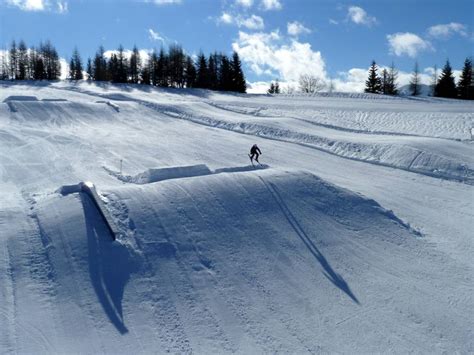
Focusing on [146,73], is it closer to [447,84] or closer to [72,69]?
[72,69]

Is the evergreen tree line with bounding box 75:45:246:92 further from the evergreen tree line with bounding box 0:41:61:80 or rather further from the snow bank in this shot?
the snow bank

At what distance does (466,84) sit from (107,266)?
239ft

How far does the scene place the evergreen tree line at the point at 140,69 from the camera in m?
78.9

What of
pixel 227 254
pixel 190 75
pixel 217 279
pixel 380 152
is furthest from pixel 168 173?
pixel 190 75

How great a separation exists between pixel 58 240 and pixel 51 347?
408 centimetres

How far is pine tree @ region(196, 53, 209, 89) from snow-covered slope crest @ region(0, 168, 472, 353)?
210 ft

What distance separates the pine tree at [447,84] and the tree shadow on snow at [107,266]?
232 ft

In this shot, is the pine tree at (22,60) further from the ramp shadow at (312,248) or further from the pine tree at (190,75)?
the ramp shadow at (312,248)

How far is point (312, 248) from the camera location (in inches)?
614

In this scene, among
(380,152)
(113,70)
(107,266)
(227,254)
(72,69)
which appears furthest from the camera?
(72,69)

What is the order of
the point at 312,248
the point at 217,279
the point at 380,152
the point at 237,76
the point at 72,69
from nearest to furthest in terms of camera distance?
1. the point at 217,279
2. the point at 312,248
3. the point at 380,152
4. the point at 237,76
5. the point at 72,69

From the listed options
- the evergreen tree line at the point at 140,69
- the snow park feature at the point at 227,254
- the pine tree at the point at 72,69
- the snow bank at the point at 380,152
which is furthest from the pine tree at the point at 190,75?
the snow park feature at the point at 227,254

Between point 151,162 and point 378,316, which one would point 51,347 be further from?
point 151,162

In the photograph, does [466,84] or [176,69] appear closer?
[466,84]
